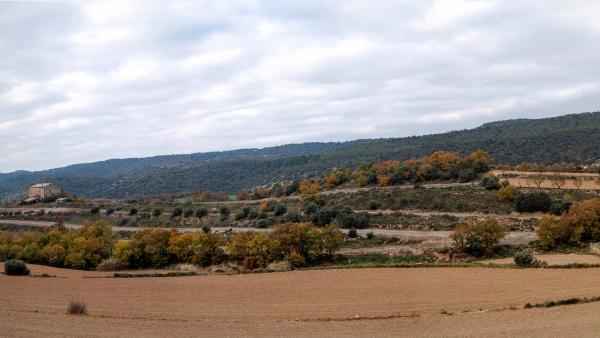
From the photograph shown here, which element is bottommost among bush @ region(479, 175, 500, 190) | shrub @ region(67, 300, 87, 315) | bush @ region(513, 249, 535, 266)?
bush @ region(513, 249, 535, 266)

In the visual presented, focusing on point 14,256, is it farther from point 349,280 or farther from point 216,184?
point 216,184

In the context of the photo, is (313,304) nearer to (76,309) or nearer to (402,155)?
(76,309)

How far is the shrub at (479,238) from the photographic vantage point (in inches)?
1706

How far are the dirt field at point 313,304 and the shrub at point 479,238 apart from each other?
886cm

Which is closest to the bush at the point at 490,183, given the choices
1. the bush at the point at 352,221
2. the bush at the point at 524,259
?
the bush at the point at 352,221

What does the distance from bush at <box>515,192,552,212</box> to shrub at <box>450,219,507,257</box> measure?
17.0m

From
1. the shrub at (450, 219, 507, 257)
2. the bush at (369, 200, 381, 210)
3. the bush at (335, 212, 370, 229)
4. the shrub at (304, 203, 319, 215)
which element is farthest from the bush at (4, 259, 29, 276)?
the bush at (369, 200, 381, 210)

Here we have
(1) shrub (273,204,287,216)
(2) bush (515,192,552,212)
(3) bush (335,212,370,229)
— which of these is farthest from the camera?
(1) shrub (273,204,287,216)

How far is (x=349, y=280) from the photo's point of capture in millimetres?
33406

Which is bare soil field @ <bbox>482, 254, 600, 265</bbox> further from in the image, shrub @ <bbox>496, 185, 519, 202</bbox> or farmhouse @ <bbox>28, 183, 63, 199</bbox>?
farmhouse @ <bbox>28, 183, 63, 199</bbox>

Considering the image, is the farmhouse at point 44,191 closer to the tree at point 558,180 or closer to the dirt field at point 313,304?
the dirt field at point 313,304

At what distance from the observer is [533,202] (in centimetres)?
5897

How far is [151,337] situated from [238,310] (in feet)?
21.6

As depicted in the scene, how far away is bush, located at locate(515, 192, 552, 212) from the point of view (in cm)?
5891
